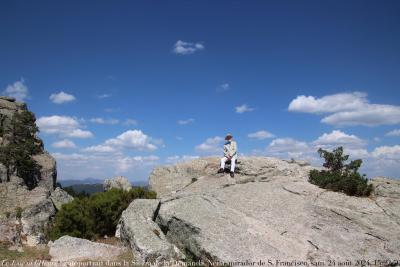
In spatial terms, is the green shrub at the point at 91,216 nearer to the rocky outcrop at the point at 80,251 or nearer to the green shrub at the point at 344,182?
the rocky outcrop at the point at 80,251

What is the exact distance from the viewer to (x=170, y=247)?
59.4 ft

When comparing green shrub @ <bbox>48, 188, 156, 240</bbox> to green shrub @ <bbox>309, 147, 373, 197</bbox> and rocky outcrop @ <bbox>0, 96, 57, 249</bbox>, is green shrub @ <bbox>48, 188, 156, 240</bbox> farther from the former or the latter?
green shrub @ <bbox>309, 147, 373, 197</bbox>

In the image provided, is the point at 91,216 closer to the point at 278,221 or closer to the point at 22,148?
the point at 278,221

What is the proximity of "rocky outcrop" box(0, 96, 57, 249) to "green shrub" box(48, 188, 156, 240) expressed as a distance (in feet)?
5.08

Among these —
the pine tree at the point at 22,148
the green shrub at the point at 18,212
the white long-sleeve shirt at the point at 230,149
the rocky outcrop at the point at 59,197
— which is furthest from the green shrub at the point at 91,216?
the pine tree at the point at 22,148

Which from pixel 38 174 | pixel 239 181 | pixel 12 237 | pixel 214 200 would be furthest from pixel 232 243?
pixel 38 174

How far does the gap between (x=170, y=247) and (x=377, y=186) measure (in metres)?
13.5

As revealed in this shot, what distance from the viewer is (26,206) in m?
31.4

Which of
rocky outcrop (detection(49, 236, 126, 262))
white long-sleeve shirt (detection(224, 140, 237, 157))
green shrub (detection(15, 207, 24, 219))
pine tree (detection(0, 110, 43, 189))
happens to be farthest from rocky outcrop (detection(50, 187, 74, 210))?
rocky outcrop (detection(49, 236, 126, 262))

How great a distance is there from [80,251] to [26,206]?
15371mm

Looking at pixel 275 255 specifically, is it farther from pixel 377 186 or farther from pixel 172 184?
pixel 172 184

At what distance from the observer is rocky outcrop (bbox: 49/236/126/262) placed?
17944 millimetres

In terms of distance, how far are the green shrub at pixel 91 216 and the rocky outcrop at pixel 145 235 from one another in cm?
358

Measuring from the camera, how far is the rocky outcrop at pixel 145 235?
1759 centimetres
